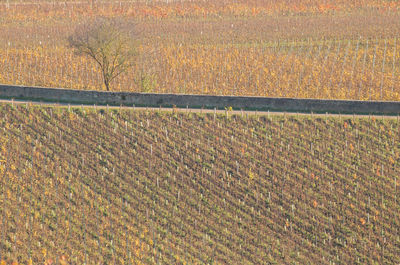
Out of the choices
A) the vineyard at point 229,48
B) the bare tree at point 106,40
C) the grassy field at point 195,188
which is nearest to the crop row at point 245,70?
the vineyard at point 229,48

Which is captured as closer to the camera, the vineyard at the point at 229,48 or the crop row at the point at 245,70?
the crop row at the point at 245,70

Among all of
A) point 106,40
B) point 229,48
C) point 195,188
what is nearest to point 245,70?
point 229,48

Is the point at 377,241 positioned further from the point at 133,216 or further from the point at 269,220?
the point at 133,216

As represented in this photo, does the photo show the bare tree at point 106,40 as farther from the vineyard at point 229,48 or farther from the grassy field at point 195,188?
the grassy field at point 195,188

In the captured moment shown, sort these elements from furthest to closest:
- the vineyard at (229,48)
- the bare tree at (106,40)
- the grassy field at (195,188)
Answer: the vineyard at (229,48), the bare tree at (106,40), the grassy field at (195,188)

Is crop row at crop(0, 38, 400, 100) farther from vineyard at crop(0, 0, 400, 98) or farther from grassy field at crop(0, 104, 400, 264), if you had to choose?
grassy field at crop(0, 104, 400, 264)

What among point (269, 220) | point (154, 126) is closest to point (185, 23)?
point (154, 126)

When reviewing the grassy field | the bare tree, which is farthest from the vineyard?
the grassy field
